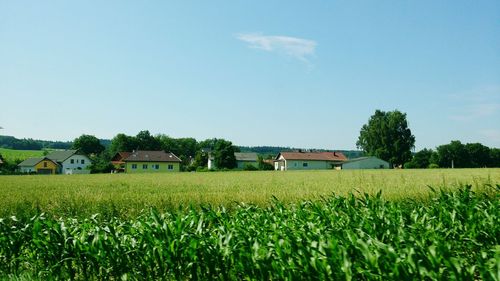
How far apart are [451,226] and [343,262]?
10.6ft

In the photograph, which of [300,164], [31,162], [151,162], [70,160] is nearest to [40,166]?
[31,162]

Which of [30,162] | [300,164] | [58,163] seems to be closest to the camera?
[30,162]

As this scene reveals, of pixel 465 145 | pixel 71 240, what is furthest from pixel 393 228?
pixel 465 145

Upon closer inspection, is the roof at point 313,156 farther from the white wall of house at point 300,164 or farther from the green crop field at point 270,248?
the green crop field at point 270,248

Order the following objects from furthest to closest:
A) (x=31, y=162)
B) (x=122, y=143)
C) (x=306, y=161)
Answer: (x=122, y=143) → (x=306, y=161) → (x=31, y=162)

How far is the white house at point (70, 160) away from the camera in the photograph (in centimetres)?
10112

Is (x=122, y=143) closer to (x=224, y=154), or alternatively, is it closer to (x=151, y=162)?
(x=151, y=162)

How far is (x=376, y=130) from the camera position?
10562 cm

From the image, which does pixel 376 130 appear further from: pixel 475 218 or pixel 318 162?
pixel 475 218

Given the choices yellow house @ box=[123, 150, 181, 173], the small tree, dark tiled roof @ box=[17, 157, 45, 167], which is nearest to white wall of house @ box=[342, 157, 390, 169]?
the small tree

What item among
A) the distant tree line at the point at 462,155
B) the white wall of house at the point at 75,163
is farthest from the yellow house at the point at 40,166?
the distant tree line at the point at 462,155

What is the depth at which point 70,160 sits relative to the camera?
102 m

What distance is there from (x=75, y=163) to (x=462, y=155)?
100 meters

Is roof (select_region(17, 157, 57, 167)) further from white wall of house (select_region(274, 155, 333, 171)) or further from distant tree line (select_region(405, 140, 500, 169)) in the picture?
distant tree line (select_region(405, 140, 500, 169))
